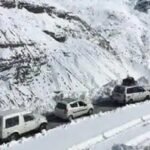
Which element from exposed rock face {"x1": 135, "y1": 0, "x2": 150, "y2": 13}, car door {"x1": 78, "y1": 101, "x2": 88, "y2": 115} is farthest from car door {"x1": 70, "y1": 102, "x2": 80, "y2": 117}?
exposed rock face {"x1": 135, "y1": 0, "x2": 150, "y2": 13}

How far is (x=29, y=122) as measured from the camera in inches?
891

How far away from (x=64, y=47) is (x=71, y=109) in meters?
25.9

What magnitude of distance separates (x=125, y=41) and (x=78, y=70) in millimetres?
15357

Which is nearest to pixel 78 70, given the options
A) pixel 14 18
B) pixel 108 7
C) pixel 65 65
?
pixel 65 65

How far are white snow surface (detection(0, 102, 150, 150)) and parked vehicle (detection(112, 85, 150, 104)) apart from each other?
10.6 feet

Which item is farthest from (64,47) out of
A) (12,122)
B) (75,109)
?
(12,122)

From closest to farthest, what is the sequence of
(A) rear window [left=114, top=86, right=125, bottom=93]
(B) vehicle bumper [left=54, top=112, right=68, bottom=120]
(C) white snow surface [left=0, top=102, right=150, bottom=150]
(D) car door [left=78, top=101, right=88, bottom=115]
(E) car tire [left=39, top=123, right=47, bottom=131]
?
(C) white snow surface [left=0, top=102, right=150, bottom=150] < (E) car tire [left=39, top=123, right=47, bottom=131] < (B) vehicle bumper [left=54, top=112, right=68, bottom=120] < (D) car door [left=78, top=101, right=88, bottom=115] < (A) rear window [left=114, top=86, right=125, bottom=93]

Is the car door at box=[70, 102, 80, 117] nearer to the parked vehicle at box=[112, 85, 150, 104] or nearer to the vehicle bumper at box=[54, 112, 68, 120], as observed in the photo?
the vehicle bumper at box=[54, 112, 68, 120]

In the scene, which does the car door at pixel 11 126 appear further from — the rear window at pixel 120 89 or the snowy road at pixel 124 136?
the rear window at pixel 120 89

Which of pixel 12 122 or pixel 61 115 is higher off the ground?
pixel 12 122

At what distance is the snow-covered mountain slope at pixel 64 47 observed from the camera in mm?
44594

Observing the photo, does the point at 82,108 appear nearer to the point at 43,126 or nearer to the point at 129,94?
the point at 43,126

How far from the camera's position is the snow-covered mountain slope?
146ft

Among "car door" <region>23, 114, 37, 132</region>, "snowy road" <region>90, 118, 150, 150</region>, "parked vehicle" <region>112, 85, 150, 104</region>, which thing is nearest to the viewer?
"snowy road" <region>90, 118, 150, 150</region>
